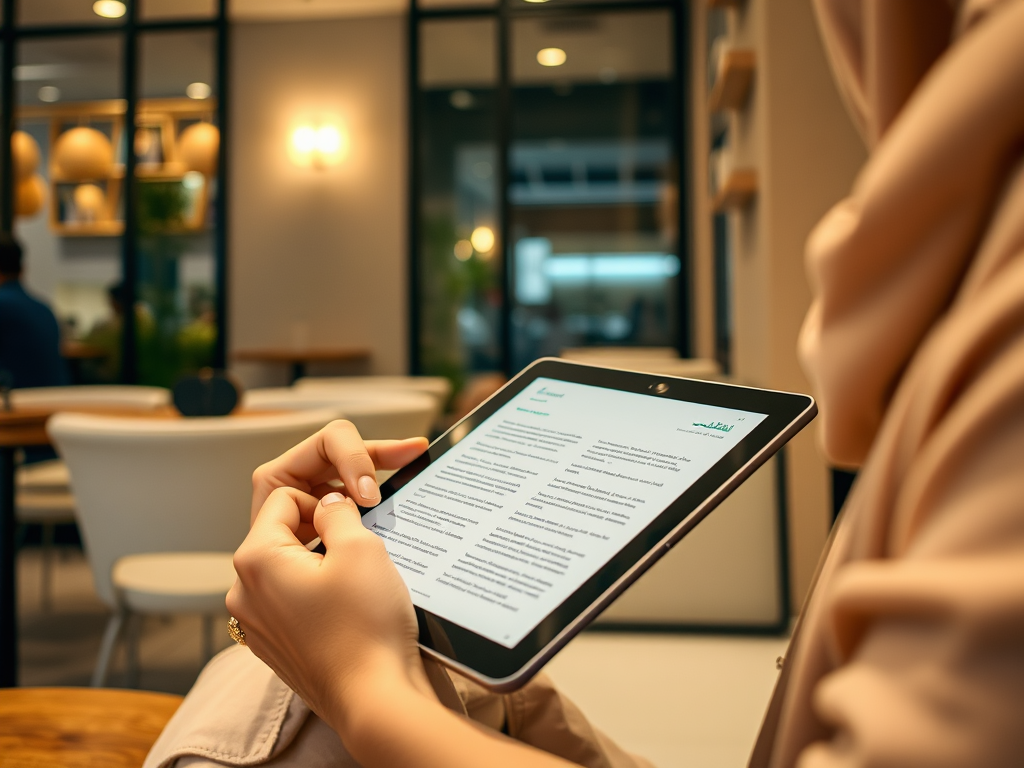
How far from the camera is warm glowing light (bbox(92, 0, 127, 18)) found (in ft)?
17.4

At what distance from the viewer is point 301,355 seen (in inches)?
195

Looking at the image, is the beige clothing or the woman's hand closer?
the woman's hand

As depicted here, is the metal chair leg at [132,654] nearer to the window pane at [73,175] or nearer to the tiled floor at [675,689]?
the tiled floor at [675,689]

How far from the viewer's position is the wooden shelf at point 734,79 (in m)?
2.47

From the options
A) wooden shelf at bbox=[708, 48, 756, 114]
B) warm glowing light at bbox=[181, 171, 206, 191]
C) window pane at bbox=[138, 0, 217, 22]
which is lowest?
wooden shelf at bbox=[708, 48, 756, 114]

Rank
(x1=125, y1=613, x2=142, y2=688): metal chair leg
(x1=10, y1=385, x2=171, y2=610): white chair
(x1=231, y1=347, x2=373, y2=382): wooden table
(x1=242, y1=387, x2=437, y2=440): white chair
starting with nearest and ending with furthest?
(x1=125, y1=613, x2=142, y2=688): metal chair leg → (x1=242, y1=387, x2=437, y2=440): white chair → (x1=10, y1=385, x2=171, y2=610): white chair → (x1=231, y1=347, x2=373, y2=382): wooden table

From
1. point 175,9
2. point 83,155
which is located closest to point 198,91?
point 175,9

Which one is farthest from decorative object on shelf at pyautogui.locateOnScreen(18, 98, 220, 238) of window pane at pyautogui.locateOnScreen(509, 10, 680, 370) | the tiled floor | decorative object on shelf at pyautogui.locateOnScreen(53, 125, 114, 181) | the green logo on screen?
the green logo on screen

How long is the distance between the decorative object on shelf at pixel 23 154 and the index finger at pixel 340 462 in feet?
18.7

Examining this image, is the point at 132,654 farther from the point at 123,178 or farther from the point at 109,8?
the point at 109,8

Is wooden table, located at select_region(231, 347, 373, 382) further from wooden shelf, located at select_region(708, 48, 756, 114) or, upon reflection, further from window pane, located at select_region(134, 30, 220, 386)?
wooden shelf, located at select_region(708, 48, 756, 114)

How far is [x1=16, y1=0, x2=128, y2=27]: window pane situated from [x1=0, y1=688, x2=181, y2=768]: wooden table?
18.2 feet

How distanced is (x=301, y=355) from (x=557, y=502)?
463cm

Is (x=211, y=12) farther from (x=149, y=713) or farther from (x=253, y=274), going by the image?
(x=149, y=713)
